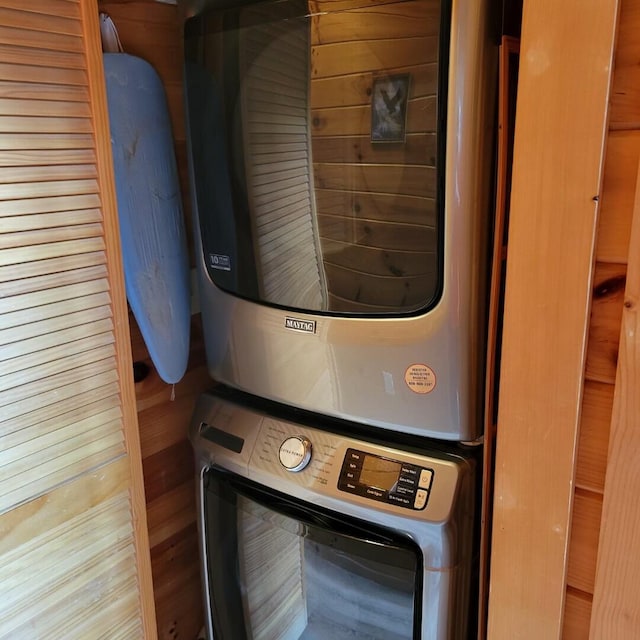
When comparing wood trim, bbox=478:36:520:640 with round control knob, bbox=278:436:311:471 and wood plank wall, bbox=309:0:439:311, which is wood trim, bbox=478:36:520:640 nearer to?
wood plank wall, bbox=309:0:439:311

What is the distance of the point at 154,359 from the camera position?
126 cm

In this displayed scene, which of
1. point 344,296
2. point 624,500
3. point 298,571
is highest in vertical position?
point 344,296

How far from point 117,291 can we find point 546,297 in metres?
0.65

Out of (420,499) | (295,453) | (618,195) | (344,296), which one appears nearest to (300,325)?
(344,296)

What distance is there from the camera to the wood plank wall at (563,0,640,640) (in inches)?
24.1

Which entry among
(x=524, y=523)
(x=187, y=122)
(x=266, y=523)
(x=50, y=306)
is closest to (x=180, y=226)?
(x=187, y=122)

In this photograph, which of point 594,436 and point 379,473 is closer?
point 594,436

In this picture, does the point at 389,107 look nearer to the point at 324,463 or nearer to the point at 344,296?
the point at 344,296

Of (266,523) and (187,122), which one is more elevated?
(187,122)

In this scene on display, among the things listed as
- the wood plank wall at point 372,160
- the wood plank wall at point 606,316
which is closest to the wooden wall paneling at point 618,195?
the wood plank wall at point 606,316

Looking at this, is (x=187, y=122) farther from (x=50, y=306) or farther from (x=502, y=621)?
(x=502, y=621)

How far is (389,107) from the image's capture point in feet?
2.97

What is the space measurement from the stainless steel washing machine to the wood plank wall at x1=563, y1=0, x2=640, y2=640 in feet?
0.75

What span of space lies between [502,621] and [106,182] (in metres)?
0.82
